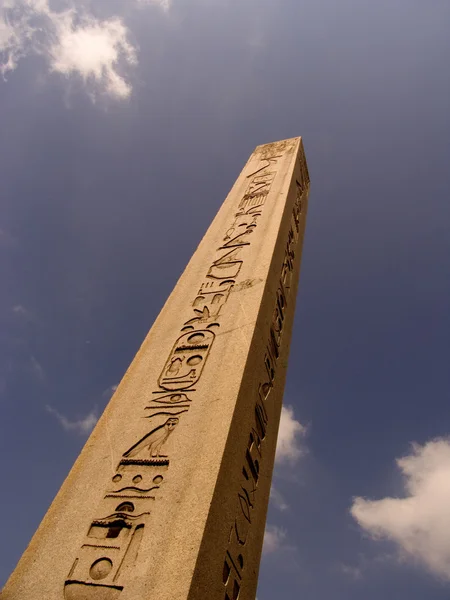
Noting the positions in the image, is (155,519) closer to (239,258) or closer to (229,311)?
(229,311)

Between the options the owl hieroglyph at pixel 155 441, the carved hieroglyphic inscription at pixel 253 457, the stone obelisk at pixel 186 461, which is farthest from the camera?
the owl hieroglyph at pixel 155 441

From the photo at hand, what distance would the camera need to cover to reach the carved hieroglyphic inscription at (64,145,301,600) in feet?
6.91

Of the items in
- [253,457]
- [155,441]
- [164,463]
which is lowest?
[164,463]

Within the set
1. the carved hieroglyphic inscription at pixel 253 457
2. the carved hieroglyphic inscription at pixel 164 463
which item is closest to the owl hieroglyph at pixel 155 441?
the carved hieroglyphic inscription at pixel 164 463

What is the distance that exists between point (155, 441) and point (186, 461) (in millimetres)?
261

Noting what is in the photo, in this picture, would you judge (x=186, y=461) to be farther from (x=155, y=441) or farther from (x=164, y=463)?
(x=155, y=441)

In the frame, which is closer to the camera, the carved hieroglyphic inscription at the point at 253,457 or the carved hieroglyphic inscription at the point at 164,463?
the carved hieroglyphic inscription at the point at 164,463

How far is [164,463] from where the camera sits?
100.0 inches

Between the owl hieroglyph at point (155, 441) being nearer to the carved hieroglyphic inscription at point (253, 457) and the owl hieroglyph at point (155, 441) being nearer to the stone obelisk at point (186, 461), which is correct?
the stone obelisk at point (186, 461)

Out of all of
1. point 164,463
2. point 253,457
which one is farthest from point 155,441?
point 253,457

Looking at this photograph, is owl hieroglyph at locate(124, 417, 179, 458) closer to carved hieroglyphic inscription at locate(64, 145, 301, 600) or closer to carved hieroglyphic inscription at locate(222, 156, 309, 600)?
carved hieroglyphic inscription at locate(64, 145, 301, 600)

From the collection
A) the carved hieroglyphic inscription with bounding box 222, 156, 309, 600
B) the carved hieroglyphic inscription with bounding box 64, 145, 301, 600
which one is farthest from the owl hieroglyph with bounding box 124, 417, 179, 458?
the carved hieroglyphic inscription with bounding box 222, 156, 309, 600

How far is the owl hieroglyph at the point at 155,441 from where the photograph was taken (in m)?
2.64

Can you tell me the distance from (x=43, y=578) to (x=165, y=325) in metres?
1.89
